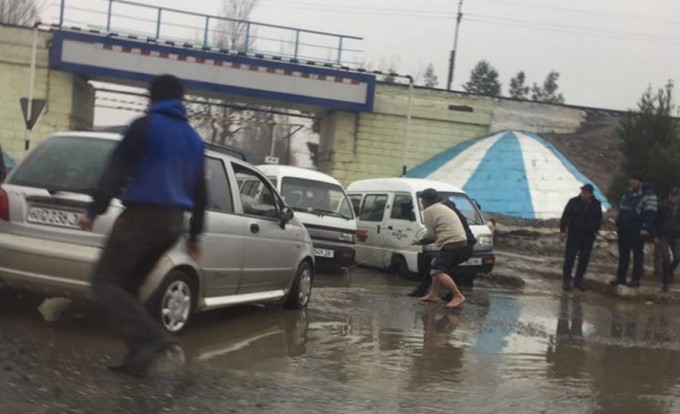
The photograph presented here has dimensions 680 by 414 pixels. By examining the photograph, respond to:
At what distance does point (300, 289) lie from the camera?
8562 mm

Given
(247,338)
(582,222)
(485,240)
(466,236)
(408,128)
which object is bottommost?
(247,338)

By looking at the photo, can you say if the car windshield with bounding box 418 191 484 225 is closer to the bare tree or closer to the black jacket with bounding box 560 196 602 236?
the black jacket with bounding box 560 196 602 236

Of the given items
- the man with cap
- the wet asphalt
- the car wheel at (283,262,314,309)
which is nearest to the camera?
the wet asphalt

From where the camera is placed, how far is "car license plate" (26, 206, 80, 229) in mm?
5816

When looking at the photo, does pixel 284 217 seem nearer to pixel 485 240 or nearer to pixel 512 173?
pixel 485 240

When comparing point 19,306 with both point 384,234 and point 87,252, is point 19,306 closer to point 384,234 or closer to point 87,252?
point 87,252

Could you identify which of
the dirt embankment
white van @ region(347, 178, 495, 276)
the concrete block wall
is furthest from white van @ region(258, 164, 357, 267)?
the dirt embankment

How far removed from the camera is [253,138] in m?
66.1

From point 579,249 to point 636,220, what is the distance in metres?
1.06

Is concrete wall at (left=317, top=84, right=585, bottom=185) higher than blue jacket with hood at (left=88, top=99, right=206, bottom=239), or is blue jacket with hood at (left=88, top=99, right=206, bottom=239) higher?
concrete wall at (left=317, top=84, right=585, bottom=185)

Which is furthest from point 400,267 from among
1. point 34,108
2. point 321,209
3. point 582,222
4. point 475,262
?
point 34,108

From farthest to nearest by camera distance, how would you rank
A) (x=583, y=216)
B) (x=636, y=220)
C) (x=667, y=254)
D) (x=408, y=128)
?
(x=408, y=128)
(x=667, y=254)
(x=583, y=216)
(x=636, y=220)

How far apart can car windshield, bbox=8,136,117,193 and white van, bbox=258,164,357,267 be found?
21.5 feet

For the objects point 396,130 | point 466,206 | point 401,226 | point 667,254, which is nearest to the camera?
point 667,254
